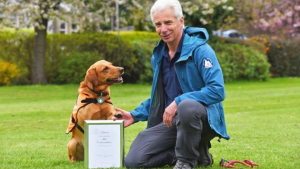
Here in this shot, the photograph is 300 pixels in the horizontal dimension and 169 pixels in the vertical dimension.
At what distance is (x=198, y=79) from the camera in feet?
17.3

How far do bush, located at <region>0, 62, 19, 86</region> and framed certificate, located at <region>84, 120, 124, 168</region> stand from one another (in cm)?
1497

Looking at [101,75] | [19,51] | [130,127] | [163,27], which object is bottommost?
[130,127]

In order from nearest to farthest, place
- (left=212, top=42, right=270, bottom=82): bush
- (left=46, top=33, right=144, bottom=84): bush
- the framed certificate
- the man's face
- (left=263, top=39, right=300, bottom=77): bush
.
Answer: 1. the man's face
2. the framed certificate
3. (left=46, top=33, right=144, bottom=84): bush
4. (left=212, top=42, right=270, bottom=82): bush
5. (left=263, top=39, right=300, bottom=77): bush

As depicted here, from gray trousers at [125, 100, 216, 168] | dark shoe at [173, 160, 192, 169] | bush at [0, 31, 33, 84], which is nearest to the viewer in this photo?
gray trousers at [125, 100, 216, 168]

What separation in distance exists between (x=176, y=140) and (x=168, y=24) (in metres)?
1.09

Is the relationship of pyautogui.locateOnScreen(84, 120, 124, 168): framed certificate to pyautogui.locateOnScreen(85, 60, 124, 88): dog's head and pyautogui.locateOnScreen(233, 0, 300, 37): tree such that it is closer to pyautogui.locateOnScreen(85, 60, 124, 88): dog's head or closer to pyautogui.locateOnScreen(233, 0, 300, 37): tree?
pyautogui.locateOnScreen(85, 60, 124, 88): dog's head

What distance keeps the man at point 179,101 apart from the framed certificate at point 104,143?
0.15 metres

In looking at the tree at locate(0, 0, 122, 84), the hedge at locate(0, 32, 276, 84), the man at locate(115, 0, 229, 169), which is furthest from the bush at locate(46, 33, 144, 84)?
the man at locate(115, 0, 229, 169)

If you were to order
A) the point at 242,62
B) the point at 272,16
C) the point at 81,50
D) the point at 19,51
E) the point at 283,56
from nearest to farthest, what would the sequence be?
1. the point at 19,51
2. the point at 81,50
3. the point at 242,62
4. the point at 283,56
5. the point at 272,16

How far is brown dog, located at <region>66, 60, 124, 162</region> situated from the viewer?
229 inches

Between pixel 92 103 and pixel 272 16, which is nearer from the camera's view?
pixel 92 103

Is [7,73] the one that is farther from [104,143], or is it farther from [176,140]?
[176,140]

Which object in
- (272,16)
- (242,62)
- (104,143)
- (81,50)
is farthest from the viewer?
(272,16)

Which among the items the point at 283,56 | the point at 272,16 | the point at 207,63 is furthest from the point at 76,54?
the point at 207,63
